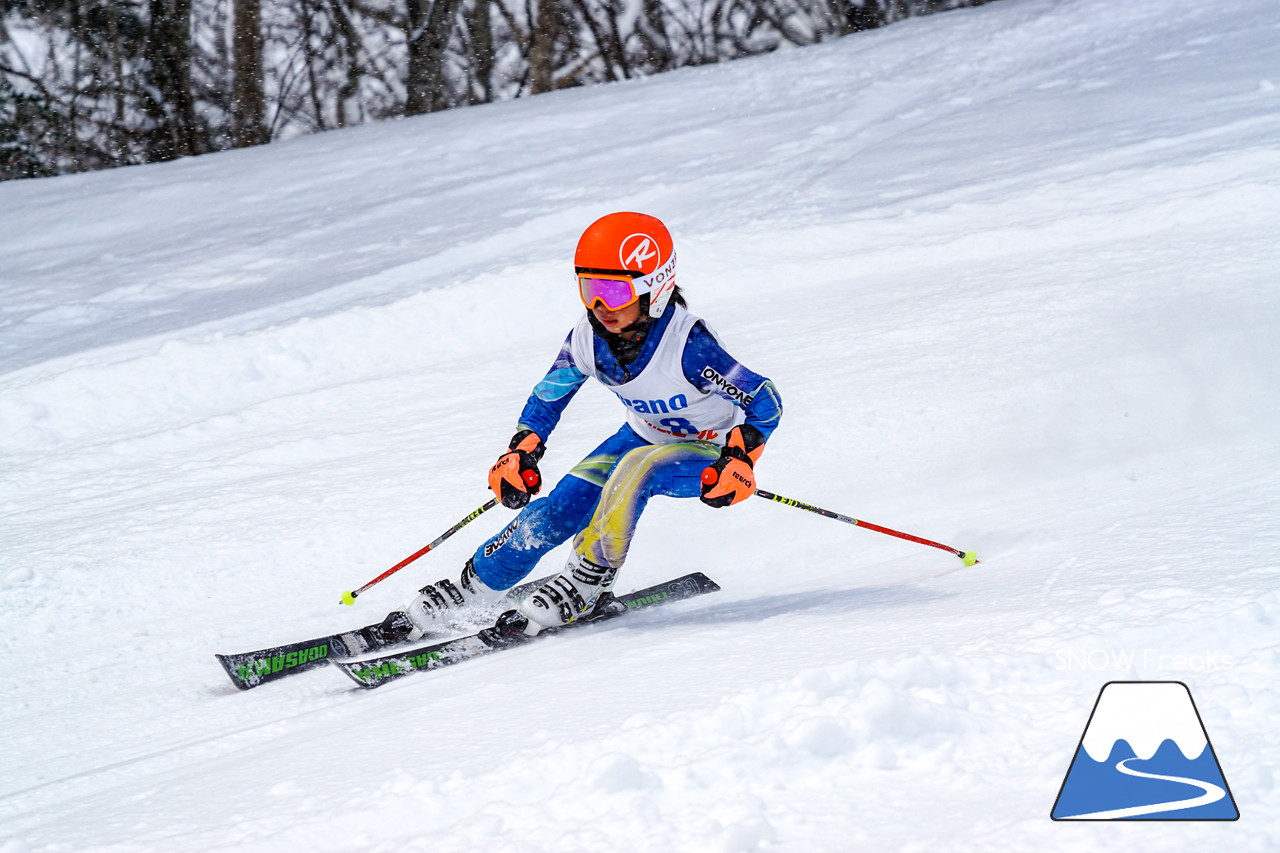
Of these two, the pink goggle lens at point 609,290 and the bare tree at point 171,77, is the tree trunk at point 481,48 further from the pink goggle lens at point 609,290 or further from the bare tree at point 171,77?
the pink goggle lens at point 609,290

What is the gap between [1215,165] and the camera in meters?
6.59

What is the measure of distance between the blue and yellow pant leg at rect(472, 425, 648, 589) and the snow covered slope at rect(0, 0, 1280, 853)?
1.26ft

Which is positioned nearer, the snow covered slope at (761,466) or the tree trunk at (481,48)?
the snow covered slope at (761,466)

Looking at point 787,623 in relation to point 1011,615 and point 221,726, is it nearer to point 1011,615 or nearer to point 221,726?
point 1011,615

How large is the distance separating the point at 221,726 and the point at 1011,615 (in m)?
2.19

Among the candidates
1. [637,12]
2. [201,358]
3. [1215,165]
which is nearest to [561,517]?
[201,358]

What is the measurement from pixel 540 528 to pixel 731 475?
2.43ft

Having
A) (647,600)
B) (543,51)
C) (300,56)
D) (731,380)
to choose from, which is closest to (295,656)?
(647,600)

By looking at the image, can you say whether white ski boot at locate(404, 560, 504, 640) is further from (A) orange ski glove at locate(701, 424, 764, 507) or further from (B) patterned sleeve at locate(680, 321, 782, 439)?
(B) patterned sleeve at locate(680, 321, 782, 439)

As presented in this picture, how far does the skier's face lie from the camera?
3.40 metres
